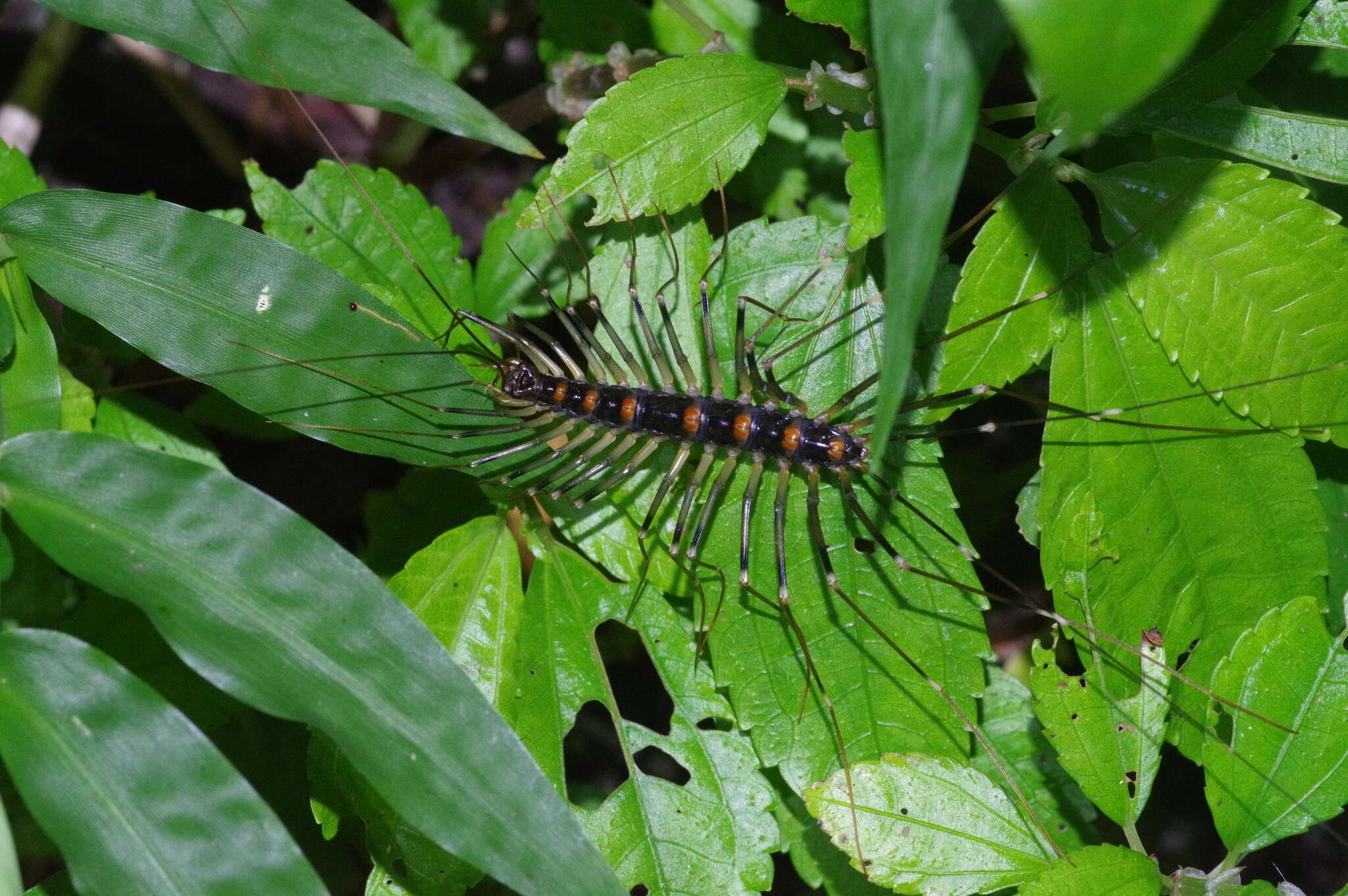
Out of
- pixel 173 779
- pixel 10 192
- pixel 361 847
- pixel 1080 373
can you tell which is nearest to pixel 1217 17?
pixel 1080 373

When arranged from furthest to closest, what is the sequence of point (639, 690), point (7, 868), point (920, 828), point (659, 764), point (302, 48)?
point (659, 764) < point (639, 690) < point (302, 48) < point (920, 828) < point (7, 868)

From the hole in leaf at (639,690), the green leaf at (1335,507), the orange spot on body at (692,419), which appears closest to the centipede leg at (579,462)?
the orange spot on body at (692,419)

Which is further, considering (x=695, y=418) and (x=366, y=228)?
(x=366, y=228)

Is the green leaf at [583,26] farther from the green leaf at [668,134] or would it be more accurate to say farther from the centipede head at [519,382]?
the centipede head at [519,382]

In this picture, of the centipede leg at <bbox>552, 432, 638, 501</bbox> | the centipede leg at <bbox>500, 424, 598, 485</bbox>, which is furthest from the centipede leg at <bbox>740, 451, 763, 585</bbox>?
the centipede leg at <bbox>500, 424, 598, 485</bbox>

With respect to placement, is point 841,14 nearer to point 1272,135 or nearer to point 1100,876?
point 1272,135

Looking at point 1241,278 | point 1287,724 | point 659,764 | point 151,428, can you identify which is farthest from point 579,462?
point 1287,724

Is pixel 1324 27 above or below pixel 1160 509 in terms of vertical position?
above

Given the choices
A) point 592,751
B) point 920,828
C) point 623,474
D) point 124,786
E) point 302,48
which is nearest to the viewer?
point 124,786
